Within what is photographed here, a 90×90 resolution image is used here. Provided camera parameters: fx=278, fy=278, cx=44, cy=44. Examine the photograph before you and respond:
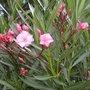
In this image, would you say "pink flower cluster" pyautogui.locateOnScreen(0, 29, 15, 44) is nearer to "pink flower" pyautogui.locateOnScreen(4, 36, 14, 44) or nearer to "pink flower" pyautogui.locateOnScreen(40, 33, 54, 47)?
"pink flower" pyautogui.locateOnScreen(4, 36, 14, 44)

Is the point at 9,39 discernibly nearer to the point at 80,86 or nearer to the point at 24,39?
the point at 24,39

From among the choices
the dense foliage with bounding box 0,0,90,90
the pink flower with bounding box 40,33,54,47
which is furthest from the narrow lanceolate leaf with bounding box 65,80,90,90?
the pink flower with bounding box 40,33,54,47

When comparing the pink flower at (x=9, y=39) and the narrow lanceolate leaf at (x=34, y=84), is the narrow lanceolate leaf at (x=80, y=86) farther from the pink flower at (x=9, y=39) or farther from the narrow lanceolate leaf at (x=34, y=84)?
the pink flower at (x=9, y=39)

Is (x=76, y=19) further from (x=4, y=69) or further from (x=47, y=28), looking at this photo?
(x=4, y=69)

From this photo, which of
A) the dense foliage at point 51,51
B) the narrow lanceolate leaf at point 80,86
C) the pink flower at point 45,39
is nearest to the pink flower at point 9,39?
the dense foliage at point 51,51

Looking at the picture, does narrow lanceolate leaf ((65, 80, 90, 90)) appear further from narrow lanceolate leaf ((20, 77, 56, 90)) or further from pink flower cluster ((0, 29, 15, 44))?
pink flower cluster ((0, 29, 15, 44))

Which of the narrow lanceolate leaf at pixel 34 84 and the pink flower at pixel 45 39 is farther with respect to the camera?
the narrow lanceolate leaf at pixel 34 84

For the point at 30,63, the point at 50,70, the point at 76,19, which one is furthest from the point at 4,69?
the point at 76,19

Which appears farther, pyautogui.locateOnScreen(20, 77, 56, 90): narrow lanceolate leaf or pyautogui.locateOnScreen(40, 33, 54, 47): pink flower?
pyautogui.locateOnScreen(20, 77, 56, 90): narrow lanceolate leaf

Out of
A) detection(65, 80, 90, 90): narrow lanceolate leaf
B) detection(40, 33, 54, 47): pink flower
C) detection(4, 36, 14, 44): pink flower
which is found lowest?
detection(65, 80, 90, 90): narrow lanceolate leaf

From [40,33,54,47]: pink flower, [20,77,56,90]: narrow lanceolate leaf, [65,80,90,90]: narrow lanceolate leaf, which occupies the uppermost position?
[40,33,54,47]: pink flower

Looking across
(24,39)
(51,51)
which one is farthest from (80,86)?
(24,39)

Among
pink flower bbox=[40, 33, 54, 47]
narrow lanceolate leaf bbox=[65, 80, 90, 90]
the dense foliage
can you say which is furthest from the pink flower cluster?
narrow lanceolate leaf bbox=[65, 80, 90, 90]

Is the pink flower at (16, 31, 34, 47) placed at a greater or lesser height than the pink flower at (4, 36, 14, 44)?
lesser
